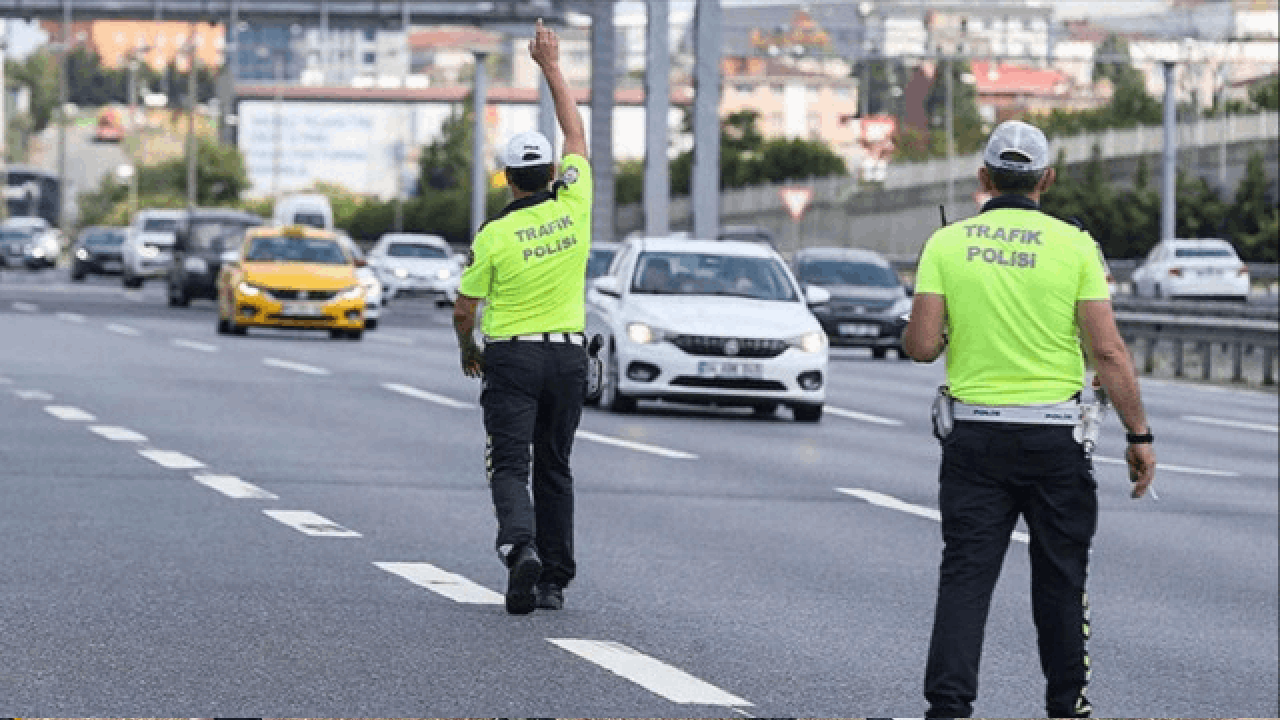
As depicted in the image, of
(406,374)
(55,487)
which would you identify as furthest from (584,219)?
(406,374)

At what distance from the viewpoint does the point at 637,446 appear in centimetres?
2328

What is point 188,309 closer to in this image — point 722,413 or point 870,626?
point 722,413

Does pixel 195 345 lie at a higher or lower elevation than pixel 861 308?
lower

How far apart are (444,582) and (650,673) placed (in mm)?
2843

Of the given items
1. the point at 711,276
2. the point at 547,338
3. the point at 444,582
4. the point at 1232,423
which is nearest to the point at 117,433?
the point at 711,276

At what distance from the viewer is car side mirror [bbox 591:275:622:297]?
27781 mm

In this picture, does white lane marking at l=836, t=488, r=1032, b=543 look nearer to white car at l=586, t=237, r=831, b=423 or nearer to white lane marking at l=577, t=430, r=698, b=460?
white lane marking at l=577, t=430, r=698, b=460

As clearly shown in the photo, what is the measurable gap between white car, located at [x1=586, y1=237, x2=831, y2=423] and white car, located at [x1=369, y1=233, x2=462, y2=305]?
121 feet

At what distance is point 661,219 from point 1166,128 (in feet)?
78.6

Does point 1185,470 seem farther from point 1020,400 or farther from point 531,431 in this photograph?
point 1020,400

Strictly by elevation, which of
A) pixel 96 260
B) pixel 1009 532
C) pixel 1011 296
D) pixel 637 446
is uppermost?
pixel 1011 296

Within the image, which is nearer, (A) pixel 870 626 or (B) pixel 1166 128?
(A) pixel 870 626

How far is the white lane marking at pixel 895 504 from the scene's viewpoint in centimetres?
1811

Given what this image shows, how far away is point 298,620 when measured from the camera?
11703 mm
